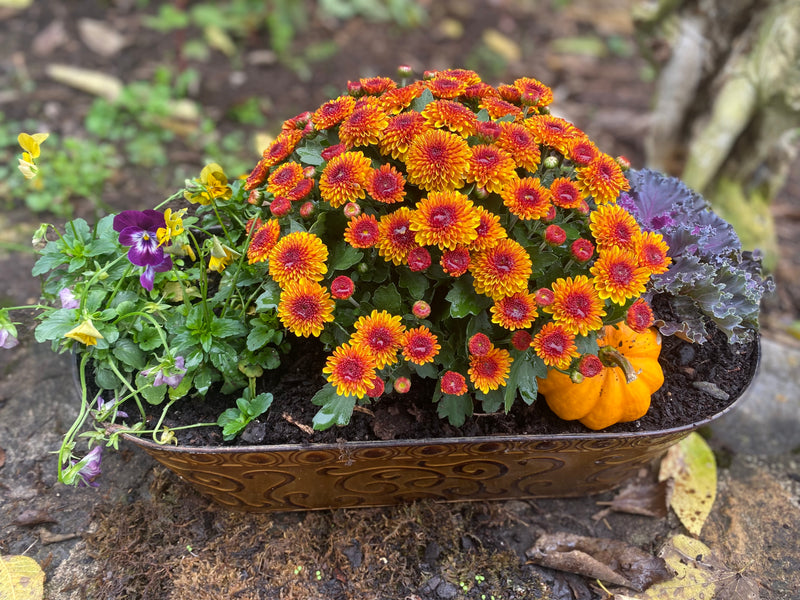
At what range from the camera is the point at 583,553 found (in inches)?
72.5

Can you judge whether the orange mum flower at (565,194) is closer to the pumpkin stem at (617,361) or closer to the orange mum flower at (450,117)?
the orange mum flower at (450,117)

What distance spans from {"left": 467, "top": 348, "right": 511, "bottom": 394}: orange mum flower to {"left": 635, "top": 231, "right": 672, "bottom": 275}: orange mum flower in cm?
38

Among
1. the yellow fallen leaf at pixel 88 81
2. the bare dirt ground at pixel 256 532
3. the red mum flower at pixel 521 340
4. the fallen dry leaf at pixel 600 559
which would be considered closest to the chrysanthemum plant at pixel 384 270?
the red mum flower at pixel 521 340

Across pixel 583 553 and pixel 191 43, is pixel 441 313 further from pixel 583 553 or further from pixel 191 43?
pixel 191 43

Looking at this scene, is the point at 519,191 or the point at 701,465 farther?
the point at 701,465

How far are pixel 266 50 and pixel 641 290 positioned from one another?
3.30 metres

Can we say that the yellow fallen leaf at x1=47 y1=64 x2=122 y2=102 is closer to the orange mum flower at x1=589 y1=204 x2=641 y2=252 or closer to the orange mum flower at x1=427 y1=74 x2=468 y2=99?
the orange mum flower at x1=427 y1=74 x2=468 y2=99

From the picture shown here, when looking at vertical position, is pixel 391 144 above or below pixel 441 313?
above

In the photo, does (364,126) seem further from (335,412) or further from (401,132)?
(335,412)

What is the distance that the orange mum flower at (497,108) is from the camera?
1.56m

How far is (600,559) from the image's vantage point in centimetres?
186

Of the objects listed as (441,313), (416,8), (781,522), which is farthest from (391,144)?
(416,8)

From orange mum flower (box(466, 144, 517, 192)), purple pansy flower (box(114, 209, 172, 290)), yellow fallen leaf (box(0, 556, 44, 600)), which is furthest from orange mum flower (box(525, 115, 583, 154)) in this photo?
yellow fallen leaf (box(0, 556, 44, 600))

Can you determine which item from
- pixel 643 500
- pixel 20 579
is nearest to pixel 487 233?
pixel 643 500
